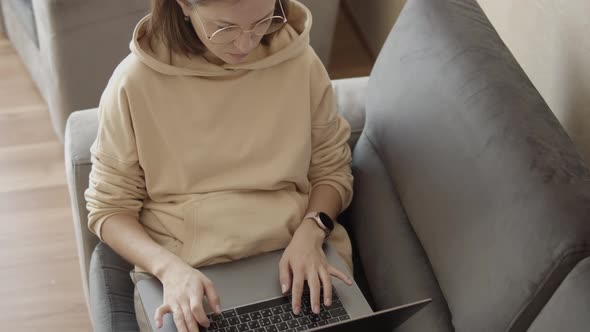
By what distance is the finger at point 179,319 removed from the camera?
4.16 ft

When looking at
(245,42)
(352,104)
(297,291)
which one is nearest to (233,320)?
(297,291)

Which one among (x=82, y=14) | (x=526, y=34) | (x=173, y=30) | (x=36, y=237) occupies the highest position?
(x=173, y=30)

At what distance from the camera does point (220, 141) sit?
144 centimetres

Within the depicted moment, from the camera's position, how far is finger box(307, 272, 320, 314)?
134cm

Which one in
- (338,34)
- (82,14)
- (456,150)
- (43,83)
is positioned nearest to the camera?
(456,150)

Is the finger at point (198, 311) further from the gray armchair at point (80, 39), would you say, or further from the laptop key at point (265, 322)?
the gray armchair at point (80, 39)

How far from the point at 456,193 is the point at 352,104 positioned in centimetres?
51

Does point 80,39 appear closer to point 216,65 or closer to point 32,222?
point 32,222

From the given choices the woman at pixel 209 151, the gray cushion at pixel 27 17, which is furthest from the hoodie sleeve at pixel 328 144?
the gray cushion at pixel 27 17

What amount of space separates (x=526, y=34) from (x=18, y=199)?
1.51 m

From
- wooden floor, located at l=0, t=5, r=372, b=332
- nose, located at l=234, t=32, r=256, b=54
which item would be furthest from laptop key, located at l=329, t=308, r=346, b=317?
wooden floor, located at l=0, t=5, r=372, b=332

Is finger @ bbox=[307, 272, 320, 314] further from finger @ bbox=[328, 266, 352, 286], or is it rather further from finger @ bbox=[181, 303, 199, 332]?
finger @ bbox=[181, 303, 199, 332]

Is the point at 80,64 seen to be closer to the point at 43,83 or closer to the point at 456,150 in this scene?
the point at 43,83

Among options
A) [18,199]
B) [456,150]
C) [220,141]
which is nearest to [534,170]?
[456,150]
